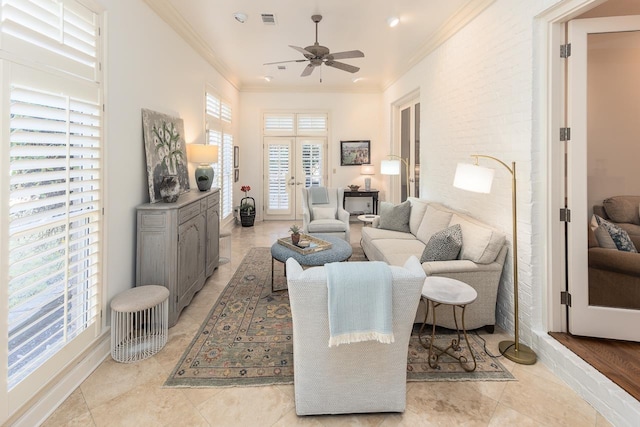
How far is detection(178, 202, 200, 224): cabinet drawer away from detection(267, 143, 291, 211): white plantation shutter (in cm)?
452

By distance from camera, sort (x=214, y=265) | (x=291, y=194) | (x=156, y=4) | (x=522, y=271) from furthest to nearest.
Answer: (x=291, y=194), (x=214, y=265), (x=156, y=4), (x=522, y=271)

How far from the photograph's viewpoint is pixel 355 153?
7.94m

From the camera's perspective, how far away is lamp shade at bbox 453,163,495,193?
2492 mm

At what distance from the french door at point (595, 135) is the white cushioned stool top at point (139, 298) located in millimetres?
3088

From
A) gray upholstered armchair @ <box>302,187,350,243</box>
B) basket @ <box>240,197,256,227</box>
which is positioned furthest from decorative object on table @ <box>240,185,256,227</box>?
gray upholstered armchair @ <box>302,187,350,243</box>

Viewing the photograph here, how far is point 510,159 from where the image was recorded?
112 inches

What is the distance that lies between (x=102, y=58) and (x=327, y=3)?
2311 millimetres

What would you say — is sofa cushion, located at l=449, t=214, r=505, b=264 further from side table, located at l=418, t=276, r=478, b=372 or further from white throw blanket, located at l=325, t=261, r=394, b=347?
white throw blanket, located at l=325, t=261, r=394, b=347

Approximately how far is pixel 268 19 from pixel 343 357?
3.85 m

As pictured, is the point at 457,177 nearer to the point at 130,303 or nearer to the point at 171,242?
the point at 171,242

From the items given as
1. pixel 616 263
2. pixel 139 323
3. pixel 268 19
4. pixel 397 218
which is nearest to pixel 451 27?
pixel 268 19

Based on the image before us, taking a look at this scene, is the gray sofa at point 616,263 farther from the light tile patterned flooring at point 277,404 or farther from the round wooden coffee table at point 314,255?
the round wooden coffee table at point 314,255

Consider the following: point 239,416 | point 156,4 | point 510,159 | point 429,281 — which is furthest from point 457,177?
point 156,4

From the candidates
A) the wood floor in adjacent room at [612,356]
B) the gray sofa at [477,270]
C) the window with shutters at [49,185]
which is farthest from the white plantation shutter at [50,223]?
the wood floor in adjacent room at [612,356]
